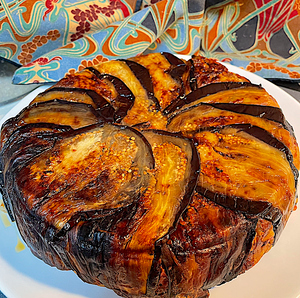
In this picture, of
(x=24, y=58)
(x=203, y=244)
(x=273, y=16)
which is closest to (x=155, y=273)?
(x=203, y=244)

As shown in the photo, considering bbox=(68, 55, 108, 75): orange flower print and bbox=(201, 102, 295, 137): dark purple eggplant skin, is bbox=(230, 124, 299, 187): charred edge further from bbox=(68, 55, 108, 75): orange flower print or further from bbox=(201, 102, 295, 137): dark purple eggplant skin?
bbox=(68, 55, 108, 75): orange flower print

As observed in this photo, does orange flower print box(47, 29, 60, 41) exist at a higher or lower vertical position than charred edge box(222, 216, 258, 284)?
higher

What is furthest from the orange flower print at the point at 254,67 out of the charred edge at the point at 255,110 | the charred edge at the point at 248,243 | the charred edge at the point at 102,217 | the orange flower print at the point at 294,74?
the charred edge at the point at 102,217

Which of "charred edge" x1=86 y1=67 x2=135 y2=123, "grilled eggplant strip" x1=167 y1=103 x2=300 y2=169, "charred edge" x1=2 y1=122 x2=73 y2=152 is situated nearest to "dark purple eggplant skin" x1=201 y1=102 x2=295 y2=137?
"grilled eggplant strip" x1=167 y1=103 x2=300 y2=169

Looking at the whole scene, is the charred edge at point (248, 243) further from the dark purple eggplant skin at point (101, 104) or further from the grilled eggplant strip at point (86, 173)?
the dark purple eggplant skin at point (101, 104)

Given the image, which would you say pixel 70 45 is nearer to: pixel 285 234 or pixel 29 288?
pixel 29 288

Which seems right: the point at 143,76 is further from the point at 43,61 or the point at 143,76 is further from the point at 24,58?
the point at 24,58
